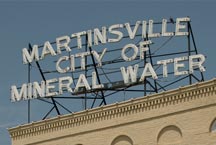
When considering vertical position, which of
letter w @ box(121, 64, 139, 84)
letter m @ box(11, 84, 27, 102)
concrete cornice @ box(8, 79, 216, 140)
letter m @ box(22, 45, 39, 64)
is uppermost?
letter m @ box(22, 45, 39, 64)

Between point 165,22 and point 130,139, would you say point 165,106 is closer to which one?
point 130,139

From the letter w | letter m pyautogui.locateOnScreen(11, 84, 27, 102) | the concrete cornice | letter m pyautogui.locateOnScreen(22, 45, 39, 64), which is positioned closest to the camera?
the concrete cornice

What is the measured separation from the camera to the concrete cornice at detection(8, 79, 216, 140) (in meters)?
43.9

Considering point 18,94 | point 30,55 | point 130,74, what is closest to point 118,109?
point 130,74

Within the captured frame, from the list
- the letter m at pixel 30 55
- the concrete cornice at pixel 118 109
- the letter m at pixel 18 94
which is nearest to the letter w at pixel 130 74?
the concrete cornice at pixel 118 109

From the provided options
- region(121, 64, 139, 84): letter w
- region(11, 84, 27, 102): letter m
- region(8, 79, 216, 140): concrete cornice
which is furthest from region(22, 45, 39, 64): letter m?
region(121, 64, 139, 84): letter w

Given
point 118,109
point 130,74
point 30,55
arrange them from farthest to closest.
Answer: point 30,55, point 130,74, point 118,109

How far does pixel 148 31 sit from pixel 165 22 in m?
1.53

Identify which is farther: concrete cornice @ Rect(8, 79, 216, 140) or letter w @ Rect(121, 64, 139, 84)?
letter w @ Rect(121, 64, 139, 84)

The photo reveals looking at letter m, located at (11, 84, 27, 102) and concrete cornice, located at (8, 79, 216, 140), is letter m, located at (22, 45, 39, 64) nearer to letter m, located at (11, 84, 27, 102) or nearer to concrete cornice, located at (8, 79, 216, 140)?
letter m, located at (11, 84, 27, 102)

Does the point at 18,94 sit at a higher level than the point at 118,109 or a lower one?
higher

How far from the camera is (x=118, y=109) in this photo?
47594mm

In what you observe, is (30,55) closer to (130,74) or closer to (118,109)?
(130,74)

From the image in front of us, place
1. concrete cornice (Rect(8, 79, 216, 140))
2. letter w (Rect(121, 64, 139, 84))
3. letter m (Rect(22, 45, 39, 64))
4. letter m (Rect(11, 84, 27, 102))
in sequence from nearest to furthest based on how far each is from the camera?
concrete cornice (Rect(8, 79, 216, 140))
letter w (Rect(121, 64, 139, 84))
letter m (Rect(11, 84, 27, 102))
letter m (Rect(22, 45, 39, 64))
